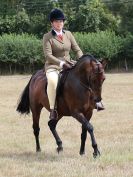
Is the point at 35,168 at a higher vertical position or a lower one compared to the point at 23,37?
higher

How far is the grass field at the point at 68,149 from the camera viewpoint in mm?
7734

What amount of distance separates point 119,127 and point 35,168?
5.78 m

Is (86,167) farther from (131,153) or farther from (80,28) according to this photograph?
(80,28)

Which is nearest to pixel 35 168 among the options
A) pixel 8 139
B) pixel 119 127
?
pixel 8 139

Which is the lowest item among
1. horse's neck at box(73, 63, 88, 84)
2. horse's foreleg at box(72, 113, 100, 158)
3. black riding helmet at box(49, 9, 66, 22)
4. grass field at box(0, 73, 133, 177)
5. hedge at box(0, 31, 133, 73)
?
hedge at box(0, 31, 133, 73)

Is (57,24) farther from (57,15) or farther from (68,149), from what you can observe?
(68,149)

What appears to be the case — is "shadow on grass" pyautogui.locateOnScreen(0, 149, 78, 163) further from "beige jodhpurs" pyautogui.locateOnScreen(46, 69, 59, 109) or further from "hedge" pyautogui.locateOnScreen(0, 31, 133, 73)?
"hedge" pyautogui.locateOnScreen(0, 31, 133, 73)

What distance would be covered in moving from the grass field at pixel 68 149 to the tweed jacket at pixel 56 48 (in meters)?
1.89

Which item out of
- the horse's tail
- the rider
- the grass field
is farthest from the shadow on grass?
the horse's tail

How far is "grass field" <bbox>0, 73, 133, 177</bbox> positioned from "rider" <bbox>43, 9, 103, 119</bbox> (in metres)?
1.12

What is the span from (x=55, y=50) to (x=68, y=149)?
2208mm

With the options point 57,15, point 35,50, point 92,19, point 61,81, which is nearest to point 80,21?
point 92,19

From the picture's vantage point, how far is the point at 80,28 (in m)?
66.5

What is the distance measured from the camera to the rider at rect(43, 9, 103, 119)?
948 centimetres
